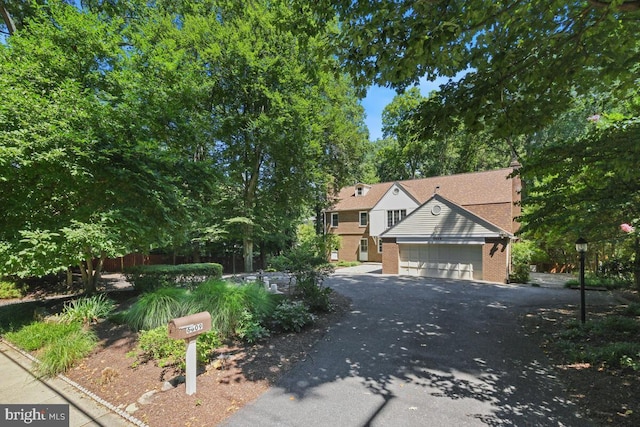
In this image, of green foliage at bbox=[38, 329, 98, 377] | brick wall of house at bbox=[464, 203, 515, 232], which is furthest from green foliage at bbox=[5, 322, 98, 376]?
brick wall of house at bbox=[464, 203, 515, 232]

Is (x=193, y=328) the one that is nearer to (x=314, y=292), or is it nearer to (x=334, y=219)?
(x=314, y=292)

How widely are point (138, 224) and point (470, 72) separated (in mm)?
7493

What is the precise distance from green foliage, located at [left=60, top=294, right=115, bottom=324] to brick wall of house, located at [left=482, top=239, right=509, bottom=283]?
16489mm

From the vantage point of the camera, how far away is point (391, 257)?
19203mm

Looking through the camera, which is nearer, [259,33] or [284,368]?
[284,368]

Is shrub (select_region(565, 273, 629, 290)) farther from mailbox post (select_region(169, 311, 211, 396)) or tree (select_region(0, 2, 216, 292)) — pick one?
tree (select_region(0, 2, 216, 292))

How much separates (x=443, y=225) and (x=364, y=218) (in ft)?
34.6

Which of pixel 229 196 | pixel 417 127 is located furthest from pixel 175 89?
pixel 229 196

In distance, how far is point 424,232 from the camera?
17953 mm

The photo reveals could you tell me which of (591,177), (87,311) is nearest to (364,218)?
(591,177)

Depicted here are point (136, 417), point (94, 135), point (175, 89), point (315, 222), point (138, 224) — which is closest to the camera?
point (136, 417)

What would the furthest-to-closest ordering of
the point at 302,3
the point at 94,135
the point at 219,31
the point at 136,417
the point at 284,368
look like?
the point at 219,31
the point at 94,135
the point at 284,368
the point at 302,3
the point at 136,417

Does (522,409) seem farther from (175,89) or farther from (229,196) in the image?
(229,196)

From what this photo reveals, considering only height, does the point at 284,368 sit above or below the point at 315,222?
below
